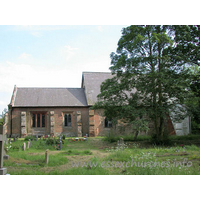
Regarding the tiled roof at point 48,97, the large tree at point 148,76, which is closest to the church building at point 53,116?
the tiled roof at point 48,97

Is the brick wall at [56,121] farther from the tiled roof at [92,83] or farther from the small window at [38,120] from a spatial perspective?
the tiled roof at [92,83]

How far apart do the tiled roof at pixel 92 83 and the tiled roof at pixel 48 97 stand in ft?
3.51

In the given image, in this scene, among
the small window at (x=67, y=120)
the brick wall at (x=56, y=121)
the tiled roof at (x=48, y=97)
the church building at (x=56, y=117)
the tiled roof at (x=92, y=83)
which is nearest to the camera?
the church building at (x=56, y=117)

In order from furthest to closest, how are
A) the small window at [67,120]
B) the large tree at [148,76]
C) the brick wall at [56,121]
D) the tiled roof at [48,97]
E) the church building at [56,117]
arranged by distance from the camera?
the small window at [67,120] < the tiled roof at [48,97] < the brick wall at [56,121] < the church building at [56,117] < the large tree at [148,76]

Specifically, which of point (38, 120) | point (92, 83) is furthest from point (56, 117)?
point (92, 83)

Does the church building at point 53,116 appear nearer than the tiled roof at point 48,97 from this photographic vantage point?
Yes

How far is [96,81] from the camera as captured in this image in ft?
108

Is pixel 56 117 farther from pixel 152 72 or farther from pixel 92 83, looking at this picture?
pixel 152 72

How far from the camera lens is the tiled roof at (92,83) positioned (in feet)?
98.3

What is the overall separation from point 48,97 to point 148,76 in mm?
18785

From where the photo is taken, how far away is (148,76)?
15.7 m

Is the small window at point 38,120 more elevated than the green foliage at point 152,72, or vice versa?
the green foliage at point 152,72

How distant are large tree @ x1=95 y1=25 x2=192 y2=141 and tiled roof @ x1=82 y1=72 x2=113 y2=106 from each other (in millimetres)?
12375

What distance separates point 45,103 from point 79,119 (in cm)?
540
